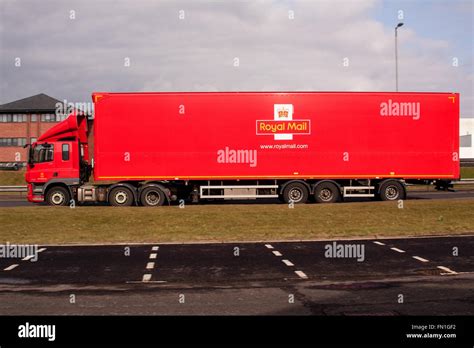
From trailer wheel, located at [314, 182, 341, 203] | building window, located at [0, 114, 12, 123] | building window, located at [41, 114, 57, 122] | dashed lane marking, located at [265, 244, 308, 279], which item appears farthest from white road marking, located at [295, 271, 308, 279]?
building window, located at [0, 114, 12, 123]

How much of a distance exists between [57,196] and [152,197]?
4.19 metres

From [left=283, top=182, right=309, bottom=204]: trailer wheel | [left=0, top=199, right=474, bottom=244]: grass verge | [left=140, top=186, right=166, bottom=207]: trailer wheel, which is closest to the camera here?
[left=0, top=199, right=474, bottom=244]: grass verge

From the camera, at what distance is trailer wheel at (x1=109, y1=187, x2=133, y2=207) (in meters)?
Answer: 23.0

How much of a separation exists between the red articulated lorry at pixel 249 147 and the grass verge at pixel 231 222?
296cm

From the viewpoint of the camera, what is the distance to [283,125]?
74.8 ft

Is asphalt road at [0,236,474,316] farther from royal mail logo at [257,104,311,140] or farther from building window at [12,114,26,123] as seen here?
building window at [12,114,26,123]

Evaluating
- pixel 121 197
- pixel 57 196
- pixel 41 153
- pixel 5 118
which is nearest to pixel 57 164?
pixel 41 153

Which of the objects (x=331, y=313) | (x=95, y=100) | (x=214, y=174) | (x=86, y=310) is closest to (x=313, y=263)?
(x=331, y=313)

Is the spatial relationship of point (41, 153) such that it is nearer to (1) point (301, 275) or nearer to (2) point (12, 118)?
(1) point (301, 275)

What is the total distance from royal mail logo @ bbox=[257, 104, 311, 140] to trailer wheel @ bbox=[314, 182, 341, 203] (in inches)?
99.4

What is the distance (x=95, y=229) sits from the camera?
1627 cm

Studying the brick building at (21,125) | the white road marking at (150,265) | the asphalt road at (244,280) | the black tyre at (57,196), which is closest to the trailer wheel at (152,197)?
the black tyre at (57,196)

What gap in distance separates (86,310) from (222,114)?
15985mm

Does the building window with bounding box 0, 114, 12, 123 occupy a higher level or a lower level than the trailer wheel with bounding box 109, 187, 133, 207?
higher
